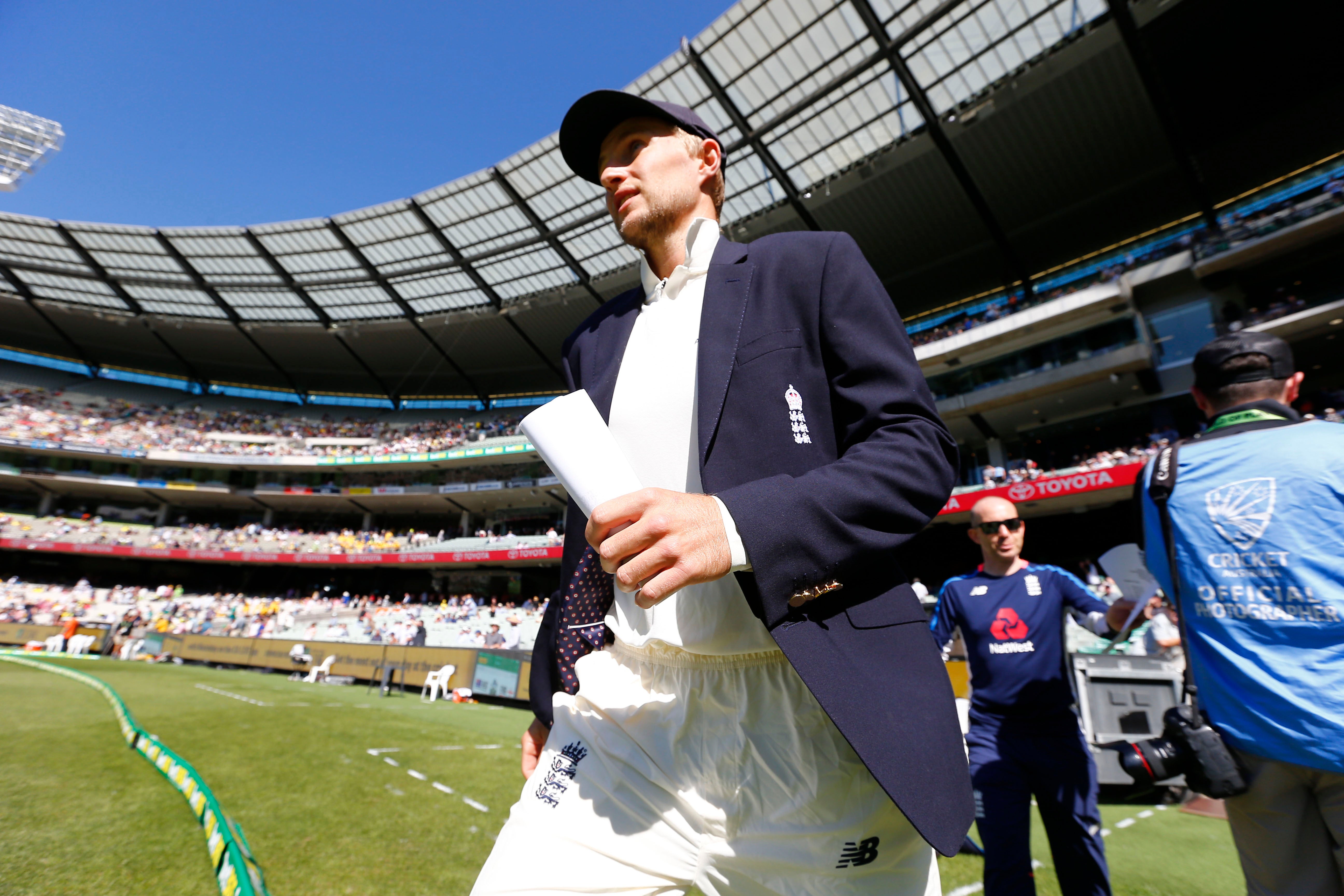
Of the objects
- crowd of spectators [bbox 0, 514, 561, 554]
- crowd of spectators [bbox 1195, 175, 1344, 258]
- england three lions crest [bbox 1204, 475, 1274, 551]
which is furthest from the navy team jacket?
crowd of spectators [bbox 0, 514, 561, 554]

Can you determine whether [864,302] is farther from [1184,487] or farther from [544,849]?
[1184,487]

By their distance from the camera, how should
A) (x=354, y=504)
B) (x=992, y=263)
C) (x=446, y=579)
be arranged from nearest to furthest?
(x=992, y=263), (x=446, y=579), (x=354, y=504)

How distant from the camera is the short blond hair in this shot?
5.32ft

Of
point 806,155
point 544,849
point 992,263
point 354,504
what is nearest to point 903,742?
point 544,849

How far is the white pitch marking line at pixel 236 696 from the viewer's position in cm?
945

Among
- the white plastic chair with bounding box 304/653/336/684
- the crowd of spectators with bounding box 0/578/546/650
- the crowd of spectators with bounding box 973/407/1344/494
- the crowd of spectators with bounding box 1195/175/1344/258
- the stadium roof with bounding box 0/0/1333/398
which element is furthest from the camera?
the crowd of spectators with bounding box 0/578/546/650

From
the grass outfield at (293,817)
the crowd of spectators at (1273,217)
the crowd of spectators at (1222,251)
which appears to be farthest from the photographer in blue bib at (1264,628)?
the crowd of spectators at (1273,217)

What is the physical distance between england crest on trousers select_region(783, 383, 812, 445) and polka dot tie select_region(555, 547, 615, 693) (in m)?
0.56

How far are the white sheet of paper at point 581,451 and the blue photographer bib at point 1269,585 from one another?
74.0 inches

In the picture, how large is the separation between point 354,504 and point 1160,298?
3866 cm

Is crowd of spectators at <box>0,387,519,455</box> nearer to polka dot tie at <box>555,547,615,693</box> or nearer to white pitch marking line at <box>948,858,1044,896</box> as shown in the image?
white pitch marking line at <box>948,858,1044,896</box>

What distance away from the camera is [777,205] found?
2264cm

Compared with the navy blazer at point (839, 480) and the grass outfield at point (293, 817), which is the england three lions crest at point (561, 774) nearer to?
the navy blazer at point (839, 480)

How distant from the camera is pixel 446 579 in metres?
32.4
